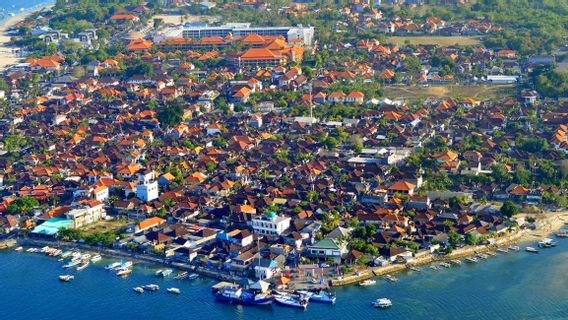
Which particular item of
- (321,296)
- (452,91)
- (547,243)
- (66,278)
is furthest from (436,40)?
(66,278)

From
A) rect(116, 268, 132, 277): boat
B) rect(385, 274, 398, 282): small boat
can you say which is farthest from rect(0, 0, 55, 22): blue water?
rect(385, 274, 398, 282): small boat

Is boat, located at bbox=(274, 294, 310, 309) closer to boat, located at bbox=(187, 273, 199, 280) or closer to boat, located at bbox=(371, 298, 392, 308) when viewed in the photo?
boat, located at bbox=(371, 298, 392, 308)

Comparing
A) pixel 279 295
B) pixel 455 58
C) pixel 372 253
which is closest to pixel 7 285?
pixel 279 295

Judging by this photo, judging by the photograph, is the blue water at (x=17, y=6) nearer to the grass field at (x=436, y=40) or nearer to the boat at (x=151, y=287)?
the grass field at (x=436, y=40)

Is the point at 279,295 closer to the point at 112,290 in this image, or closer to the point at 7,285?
the point at 112,290

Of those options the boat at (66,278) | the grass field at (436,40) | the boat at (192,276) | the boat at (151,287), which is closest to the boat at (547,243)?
the boat at (192,276)

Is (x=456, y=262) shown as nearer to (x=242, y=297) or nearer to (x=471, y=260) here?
(x=471, y=260)
